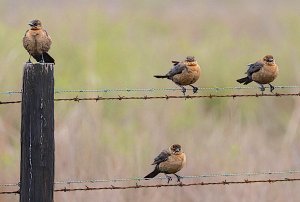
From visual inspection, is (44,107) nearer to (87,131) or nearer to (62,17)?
(87,131)

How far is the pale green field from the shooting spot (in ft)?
29.7

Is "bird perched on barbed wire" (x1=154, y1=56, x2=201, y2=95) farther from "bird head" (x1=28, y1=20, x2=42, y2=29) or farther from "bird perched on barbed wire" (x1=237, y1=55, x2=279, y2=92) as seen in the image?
"bird head" (x1=28, y1=20, x2=42, y2=29)

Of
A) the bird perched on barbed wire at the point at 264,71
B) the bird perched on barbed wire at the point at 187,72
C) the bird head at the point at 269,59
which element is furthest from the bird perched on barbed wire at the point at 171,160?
the bird head at the point at 269,59

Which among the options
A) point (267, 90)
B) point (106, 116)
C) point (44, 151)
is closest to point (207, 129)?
point (267, 90)

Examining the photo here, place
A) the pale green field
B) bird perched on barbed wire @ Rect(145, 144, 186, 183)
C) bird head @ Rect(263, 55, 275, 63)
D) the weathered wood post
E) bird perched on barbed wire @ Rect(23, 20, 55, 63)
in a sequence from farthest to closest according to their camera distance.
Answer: the pale green field < bird head @ Rect(263, 55, 275, 63) < bird perched on barbed wire @ Rect(145, 144, 186, 183) < bird perched on barbed wire @ Rect(23, 20, 55, 63) < the weathered wood post

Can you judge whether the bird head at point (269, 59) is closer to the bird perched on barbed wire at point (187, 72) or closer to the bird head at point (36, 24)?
the bird perched on barbed wire at point (187, 72)

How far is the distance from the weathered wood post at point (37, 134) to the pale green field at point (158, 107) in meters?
2.57

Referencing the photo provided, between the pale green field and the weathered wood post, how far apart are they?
2.57 m

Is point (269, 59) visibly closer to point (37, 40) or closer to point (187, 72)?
point (187, 72)

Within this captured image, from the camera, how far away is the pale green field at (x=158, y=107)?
9.04 m

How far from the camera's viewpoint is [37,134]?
234 inches

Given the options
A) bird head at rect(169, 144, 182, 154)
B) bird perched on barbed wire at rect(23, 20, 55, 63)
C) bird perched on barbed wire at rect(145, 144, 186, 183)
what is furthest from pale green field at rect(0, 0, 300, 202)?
bird perched on barbed wire at rect(23, 20, 55, 63)

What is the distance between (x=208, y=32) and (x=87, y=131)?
711cm

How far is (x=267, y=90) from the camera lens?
10.6 metres
